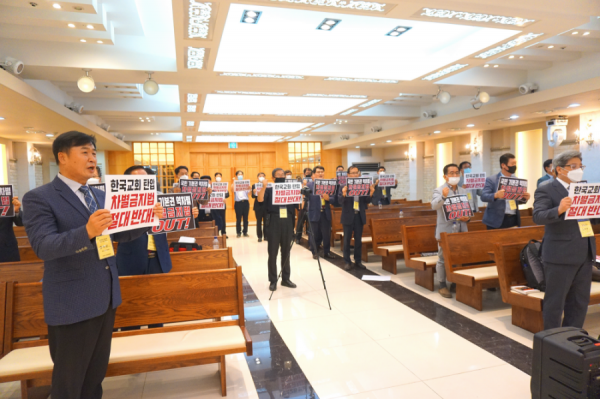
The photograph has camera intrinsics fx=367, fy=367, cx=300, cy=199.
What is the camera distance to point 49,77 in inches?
234

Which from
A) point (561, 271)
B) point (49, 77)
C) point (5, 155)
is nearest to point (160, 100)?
point (49, 77)

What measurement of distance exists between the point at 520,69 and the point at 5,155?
1348 cm

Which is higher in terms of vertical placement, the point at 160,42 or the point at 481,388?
the point at 160,42

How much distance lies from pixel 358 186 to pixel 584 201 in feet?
10.9

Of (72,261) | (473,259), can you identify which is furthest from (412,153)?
(72,261)

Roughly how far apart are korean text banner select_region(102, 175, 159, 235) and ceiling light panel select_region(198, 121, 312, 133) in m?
10.3

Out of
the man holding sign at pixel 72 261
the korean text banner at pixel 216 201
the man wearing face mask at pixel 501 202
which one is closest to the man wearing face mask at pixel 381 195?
the korean text banner at pixel 216 201

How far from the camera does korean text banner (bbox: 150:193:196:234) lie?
331 cm

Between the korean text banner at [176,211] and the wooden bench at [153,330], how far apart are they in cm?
69

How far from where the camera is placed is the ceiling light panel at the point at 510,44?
4.64 m

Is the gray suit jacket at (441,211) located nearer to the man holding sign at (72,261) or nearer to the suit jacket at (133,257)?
the suit jacket at (133,257)

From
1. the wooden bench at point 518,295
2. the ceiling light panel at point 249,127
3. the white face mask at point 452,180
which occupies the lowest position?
the wooden bench at point 518,295

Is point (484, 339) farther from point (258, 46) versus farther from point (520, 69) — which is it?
point (520, 69)

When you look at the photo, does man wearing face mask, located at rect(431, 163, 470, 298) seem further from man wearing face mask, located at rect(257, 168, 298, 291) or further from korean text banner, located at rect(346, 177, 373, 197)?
man wearing face mask, located at rect(257, 168, 298, 291)
